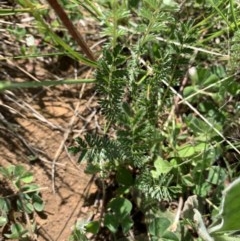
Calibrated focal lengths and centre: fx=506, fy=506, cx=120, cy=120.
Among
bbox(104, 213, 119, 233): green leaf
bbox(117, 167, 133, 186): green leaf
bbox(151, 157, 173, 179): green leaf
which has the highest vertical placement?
bbox(117, 167, 133, 186): green leaf

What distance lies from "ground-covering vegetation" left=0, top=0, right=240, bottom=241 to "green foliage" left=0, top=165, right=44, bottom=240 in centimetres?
17

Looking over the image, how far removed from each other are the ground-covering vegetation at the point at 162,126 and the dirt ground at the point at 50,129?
0.24ft

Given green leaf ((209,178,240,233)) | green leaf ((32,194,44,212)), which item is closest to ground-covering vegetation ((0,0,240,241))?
green leaf ((209,178,240,233))

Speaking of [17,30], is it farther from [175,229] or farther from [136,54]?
[175,229]

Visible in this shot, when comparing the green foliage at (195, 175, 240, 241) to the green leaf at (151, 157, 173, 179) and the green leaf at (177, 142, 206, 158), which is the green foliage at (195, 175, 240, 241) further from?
the green leaf at (177, 142, 206, 158)

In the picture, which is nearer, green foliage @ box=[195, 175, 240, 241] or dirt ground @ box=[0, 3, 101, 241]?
green foliage @ box=[195, 175, 240, 241]

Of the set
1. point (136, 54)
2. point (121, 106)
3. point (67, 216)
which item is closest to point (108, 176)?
point (67, 216)

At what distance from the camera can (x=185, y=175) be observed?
71.6 inches

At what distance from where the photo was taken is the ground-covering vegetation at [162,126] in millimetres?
1554

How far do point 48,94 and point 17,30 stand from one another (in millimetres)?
288

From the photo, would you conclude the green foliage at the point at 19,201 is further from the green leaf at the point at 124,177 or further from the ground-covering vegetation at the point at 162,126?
the green leaf at the point at 124,177

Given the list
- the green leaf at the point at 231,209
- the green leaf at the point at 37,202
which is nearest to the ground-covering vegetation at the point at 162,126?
the green leaf at the point at 231,209

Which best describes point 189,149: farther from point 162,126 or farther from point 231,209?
point 231,209

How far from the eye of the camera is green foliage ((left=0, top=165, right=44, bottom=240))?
172 cm
